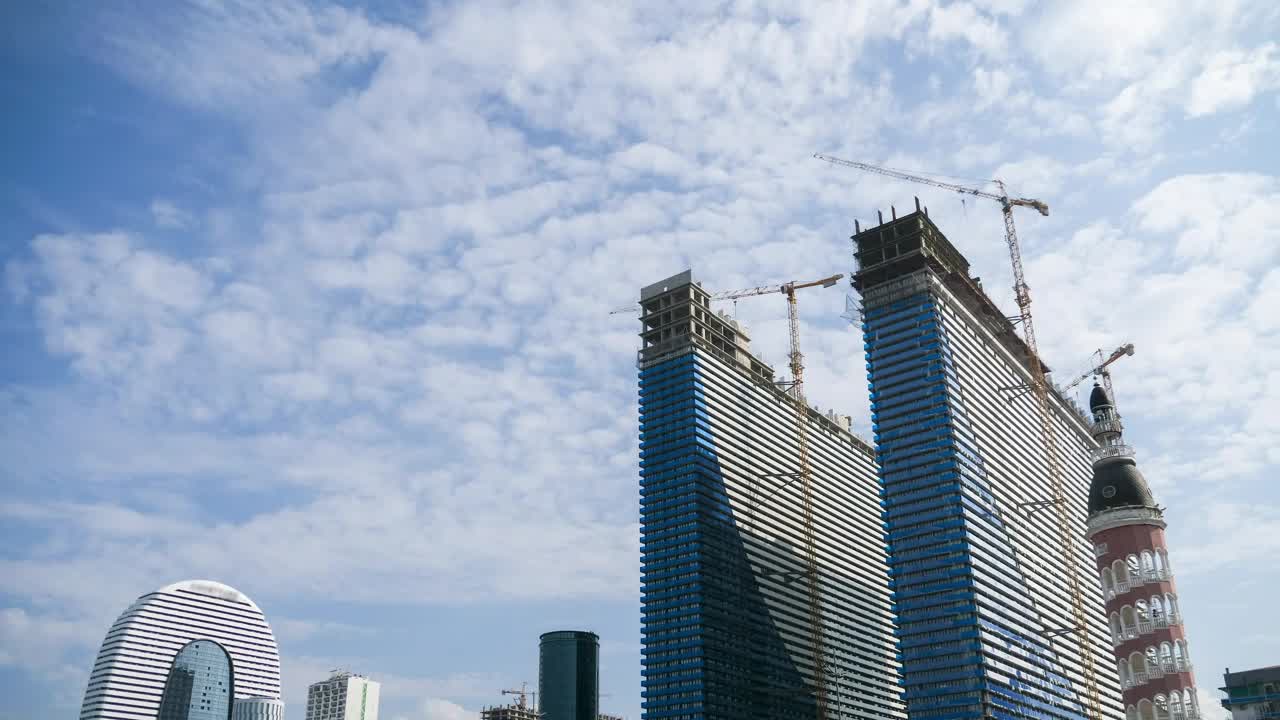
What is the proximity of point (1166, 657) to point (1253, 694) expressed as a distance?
207 feet

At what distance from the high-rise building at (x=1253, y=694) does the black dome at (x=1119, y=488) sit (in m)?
60.8

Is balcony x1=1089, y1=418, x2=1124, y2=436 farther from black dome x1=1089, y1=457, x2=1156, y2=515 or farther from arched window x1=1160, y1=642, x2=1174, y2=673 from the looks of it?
arched window x1=1160, y1=642, x2=1174, y2=673

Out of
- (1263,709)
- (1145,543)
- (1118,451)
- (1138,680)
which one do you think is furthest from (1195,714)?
(1263,709)

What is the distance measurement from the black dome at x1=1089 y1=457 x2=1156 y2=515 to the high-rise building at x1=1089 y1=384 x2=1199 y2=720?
140mm

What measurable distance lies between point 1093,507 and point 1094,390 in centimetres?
4350

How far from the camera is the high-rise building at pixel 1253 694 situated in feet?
591

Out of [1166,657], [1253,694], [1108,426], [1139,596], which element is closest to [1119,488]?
[1139,596]

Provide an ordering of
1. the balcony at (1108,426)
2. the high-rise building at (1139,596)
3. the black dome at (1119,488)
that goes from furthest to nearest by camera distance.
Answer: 1. the balcony at (1108,426)
2. the black dome at (1119,488)
3. the high-rise building at (1139,596)

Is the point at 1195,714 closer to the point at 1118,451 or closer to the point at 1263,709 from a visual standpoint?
the point at 1118,451

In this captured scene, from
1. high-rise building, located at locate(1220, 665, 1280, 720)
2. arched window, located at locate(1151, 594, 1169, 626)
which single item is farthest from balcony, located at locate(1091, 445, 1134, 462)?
high-rise building, located at locate(1220, 665, 1280, 720)

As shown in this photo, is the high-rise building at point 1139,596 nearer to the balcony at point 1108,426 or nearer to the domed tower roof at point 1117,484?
the domed tower roof at point 1117,484

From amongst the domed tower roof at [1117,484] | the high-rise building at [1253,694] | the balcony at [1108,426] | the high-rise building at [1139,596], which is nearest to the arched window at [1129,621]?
the high-rise building at [1139,596]

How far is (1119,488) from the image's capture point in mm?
147125

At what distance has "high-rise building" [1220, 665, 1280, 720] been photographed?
180 meters
